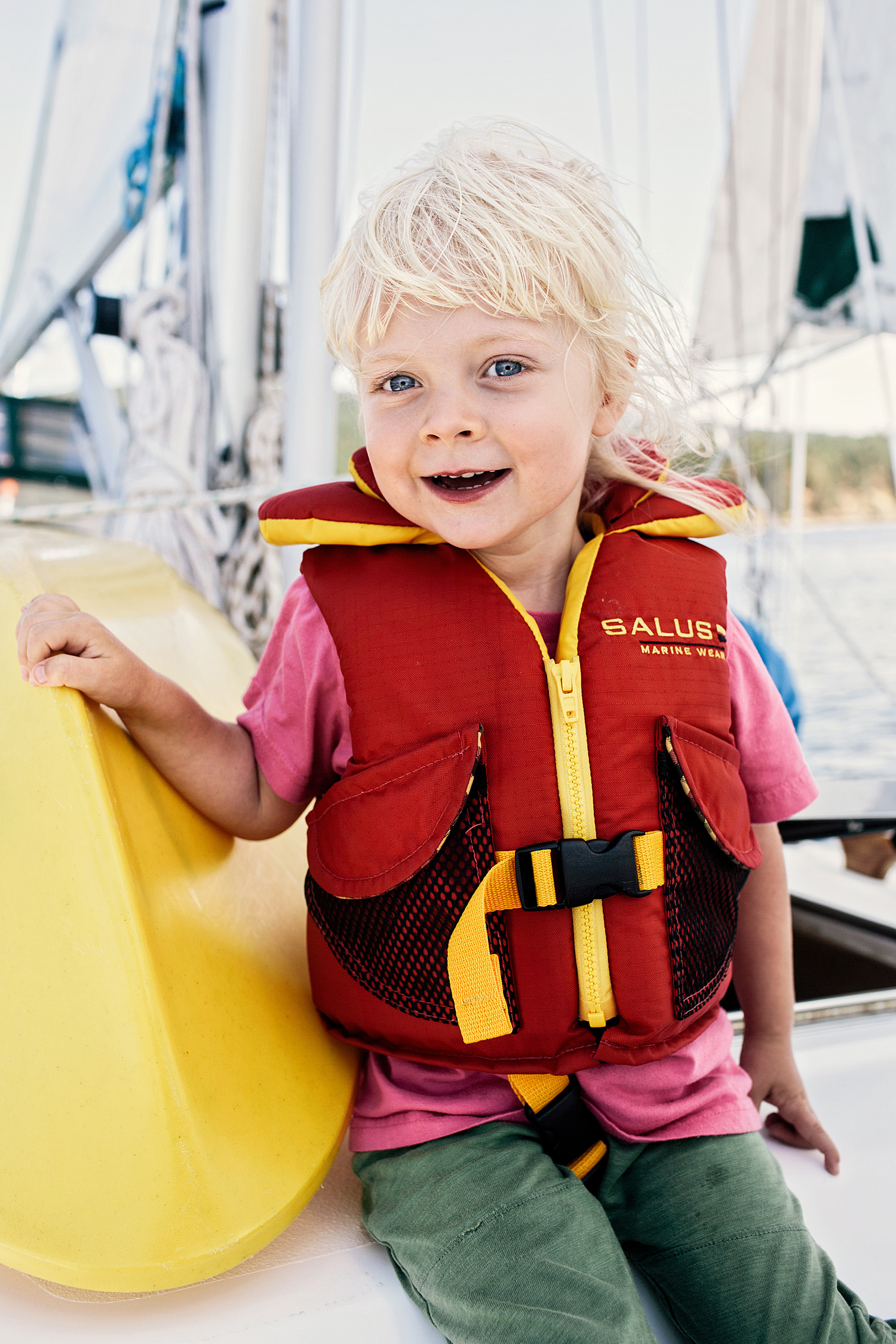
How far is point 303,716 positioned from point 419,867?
198mm

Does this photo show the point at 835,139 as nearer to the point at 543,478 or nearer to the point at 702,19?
the point at 702,19

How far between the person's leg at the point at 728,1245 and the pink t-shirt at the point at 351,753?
0.09 feet

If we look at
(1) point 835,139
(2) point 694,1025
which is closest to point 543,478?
(2) point 694,1025

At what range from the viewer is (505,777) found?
908mm

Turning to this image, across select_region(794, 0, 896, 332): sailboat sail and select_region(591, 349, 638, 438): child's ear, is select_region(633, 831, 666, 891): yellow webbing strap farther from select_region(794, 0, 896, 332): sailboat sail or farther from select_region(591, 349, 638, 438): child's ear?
select_region(794, 0, 896, 332): sailboat sail

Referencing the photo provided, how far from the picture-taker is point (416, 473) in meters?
0.92

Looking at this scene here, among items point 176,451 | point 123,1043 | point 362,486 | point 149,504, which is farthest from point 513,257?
point 176,451

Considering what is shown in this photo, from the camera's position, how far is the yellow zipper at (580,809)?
0.91m

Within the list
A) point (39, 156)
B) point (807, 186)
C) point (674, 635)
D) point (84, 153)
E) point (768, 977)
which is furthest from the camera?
point (807, 186)

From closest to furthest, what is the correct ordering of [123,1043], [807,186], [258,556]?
[123,1043] < [258,556] < [807,186]

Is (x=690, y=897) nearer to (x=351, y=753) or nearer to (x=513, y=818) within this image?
(x=513, y=818)

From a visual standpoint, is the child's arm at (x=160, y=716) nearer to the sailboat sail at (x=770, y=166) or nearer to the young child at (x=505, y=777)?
the young child at (x=505, y=777)

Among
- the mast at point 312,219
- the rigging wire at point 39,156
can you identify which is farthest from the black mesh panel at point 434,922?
the rigging wire at point 39,156

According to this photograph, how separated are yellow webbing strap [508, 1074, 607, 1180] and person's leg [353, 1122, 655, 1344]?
0.03 m
